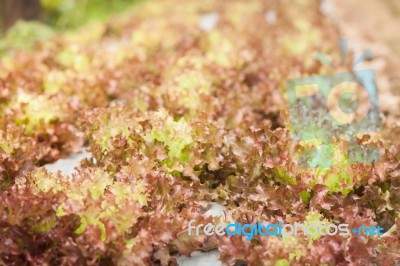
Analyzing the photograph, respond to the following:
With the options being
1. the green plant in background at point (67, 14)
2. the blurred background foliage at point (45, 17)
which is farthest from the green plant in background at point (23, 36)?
the green plant in background at point (67, 14)

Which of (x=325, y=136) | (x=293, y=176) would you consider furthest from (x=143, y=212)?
(x=325, y=136)

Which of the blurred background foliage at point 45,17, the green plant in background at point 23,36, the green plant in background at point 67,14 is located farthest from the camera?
the green plant in background at point 67,14

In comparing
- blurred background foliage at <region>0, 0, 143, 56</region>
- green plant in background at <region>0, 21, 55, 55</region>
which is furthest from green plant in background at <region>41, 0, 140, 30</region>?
green plant in background at <region>0, 21, 55, 55</region>

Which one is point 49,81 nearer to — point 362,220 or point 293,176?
point 293,176

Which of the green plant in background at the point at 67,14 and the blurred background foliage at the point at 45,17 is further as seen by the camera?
the green plant in background at the point at 67,14

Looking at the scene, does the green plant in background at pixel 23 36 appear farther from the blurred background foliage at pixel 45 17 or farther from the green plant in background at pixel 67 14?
the green plant in background at pixel 67 14

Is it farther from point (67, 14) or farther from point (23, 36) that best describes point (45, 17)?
point (23, 36)

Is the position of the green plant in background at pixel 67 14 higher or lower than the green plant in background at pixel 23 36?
higher

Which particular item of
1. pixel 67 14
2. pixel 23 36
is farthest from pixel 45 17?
pixel 23 36
